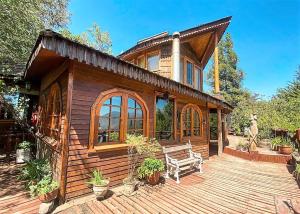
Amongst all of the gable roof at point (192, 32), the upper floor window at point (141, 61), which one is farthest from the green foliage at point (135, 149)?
the upper floor window at point (141, 61)

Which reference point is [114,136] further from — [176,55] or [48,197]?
[176,55]

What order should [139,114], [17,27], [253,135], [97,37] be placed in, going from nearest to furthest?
[139,114] < [253,135] < [17,27] < [97,37]

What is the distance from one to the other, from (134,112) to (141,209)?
3023mm

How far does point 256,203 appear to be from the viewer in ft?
15.1

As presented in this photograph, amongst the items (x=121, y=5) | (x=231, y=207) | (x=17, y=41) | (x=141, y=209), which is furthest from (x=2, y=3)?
(x=231, y=207)

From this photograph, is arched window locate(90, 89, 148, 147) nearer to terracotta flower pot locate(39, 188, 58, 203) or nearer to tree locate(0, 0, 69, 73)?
terracotta flower pot locate(39, 188, 58, 203)

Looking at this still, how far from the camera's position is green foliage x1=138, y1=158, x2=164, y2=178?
226 inches

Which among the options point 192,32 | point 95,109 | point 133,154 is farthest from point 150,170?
point 192,32

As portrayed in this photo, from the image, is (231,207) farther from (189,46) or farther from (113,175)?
(189,46)

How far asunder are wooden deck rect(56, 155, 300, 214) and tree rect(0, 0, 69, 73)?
30.7ft

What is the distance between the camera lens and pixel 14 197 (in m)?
4.60

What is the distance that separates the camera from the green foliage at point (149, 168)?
226 inches

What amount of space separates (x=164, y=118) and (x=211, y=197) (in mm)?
3592

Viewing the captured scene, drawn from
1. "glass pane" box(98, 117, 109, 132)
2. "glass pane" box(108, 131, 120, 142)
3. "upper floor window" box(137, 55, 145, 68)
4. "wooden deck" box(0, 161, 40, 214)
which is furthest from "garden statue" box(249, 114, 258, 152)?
"wooden deck" box(0, 161, 40, 214)
